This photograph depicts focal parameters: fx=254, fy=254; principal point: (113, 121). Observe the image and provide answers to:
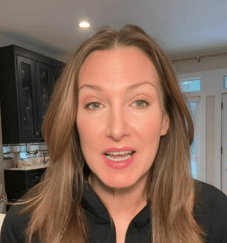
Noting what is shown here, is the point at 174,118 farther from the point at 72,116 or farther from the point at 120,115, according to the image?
the point at 72,116

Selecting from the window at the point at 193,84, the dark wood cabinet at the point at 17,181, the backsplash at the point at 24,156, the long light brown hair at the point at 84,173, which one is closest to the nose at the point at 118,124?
the long light brown hair at the point at 84,173

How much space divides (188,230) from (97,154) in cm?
39

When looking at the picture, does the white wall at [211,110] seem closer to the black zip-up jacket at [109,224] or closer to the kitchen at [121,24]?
the kitchen at [121,24]

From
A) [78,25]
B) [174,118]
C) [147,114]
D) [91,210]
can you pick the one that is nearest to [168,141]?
[174,118]

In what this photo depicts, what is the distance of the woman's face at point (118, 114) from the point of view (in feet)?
2.47

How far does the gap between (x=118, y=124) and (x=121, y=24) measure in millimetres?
2835

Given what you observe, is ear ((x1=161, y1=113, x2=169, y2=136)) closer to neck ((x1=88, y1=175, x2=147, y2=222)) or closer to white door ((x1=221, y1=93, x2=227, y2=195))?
neck ((x1=88, y1=175, x2=147, y2=222))

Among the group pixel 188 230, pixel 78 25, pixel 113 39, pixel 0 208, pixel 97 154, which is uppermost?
pixel 78 25

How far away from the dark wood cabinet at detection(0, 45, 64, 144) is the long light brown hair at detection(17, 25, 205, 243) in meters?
2.58

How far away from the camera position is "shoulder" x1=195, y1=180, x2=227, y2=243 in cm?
86

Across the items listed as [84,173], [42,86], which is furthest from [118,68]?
[42,86]

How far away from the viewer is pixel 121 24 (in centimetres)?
327

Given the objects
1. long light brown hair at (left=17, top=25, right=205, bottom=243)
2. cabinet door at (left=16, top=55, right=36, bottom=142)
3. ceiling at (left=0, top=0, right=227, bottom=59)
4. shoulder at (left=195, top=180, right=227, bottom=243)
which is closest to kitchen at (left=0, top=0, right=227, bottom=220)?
ceiling at (left=0, top=0, right=227, bottom=59)

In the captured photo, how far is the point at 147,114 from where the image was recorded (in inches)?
30.9
